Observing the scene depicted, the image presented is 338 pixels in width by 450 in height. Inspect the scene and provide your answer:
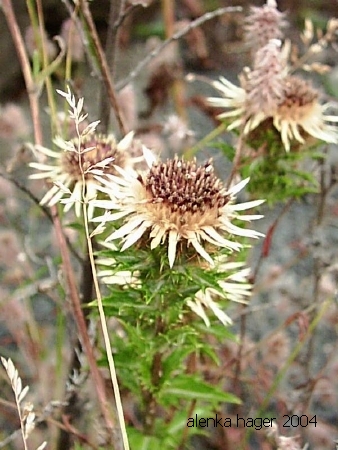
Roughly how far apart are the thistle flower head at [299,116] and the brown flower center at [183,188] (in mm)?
142

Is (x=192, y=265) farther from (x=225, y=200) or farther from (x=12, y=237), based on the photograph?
(x=12, y=237)

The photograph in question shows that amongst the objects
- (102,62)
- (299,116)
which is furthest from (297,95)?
(102,62)

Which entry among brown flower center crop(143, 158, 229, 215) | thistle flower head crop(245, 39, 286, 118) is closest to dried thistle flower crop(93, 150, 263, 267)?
brown flower center crop(143, 158, 229, 215)

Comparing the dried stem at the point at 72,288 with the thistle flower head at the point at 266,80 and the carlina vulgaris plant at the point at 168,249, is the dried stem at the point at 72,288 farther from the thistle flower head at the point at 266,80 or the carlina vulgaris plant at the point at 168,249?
the thistle flower head at the point at 266,80

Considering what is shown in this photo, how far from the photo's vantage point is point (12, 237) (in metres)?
0.82

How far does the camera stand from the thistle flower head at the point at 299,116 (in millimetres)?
558

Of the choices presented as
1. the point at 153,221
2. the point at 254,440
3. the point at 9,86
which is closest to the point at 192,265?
the point at 153,221

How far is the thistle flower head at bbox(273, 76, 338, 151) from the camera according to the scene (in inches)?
22.0

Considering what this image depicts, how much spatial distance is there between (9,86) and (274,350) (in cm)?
95

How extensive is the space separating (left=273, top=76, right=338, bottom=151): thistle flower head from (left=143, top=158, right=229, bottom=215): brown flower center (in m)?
0.14

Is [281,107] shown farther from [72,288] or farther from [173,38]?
[72,288]

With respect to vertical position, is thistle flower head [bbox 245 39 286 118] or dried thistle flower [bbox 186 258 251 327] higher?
thistle flower head [bbox 245 39 286 118]

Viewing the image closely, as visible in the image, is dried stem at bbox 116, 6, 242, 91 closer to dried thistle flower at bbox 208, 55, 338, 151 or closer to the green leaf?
dried thistle flower at bbox 208, 55, 338, 151

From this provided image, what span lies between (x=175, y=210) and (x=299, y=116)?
8.4 inches
